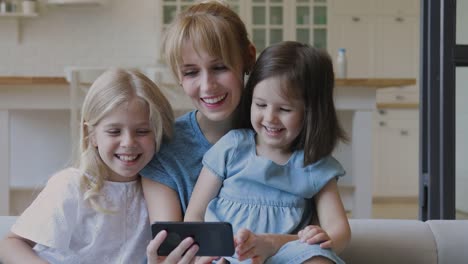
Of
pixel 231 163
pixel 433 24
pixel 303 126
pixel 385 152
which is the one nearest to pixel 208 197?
pixel 231 163

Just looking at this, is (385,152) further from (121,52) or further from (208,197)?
(208,197)

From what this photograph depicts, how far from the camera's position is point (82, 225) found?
1489 millimetres

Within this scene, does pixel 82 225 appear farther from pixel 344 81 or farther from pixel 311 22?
pixel 311 22

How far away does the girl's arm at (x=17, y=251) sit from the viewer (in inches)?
55.3

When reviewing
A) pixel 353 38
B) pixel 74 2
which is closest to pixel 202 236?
pixel 74 2

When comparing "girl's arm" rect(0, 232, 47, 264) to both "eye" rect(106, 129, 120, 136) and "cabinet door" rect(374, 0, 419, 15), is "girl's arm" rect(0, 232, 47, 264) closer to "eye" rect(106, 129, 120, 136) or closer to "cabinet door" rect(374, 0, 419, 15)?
"eye" rect(106, 129, 120, 136)

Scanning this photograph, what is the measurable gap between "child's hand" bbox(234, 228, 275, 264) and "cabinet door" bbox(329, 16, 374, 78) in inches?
212

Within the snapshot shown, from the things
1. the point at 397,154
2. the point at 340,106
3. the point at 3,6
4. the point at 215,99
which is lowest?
the point at 397,154

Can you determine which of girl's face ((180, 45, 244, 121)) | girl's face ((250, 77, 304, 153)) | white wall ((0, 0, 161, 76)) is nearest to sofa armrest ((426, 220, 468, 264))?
girl's face ((250, 77, 304, 153))

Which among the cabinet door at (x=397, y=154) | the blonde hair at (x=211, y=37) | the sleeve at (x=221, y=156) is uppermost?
the blonde hair at (x=211, y=37)

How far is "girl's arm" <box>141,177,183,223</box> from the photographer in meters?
1.49

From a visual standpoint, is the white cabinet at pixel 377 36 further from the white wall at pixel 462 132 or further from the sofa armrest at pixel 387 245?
the sofa armrest at pixel 387 245

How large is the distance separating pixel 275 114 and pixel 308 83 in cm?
9

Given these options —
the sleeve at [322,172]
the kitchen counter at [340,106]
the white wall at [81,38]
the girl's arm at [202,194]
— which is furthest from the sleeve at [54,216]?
the white wall at [81,38]
